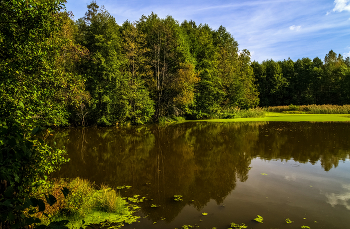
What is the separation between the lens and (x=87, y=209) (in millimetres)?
6457

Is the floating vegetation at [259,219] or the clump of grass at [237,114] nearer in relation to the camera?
the floating vegetation at [259,219]

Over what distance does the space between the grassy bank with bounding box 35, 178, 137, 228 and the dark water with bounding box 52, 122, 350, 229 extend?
1.93 feet

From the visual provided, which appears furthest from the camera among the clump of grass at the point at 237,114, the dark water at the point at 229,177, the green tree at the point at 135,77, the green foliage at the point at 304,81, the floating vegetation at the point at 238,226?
the green foliage at the point at 304,81

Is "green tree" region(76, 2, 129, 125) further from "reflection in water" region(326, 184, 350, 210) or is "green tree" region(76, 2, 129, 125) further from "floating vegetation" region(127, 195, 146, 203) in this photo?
"reflection in water" region(326, 184, 350, 210)

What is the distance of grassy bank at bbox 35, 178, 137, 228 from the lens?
5.98 metres

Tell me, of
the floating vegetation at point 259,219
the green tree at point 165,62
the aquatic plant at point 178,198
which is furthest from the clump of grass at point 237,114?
the floating vegetation at point 259,219

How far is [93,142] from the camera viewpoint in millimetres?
17641

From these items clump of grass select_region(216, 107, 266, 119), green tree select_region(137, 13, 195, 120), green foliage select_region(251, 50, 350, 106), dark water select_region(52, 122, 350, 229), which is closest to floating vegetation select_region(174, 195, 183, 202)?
dark water select_region(52, 122, 350, 229)

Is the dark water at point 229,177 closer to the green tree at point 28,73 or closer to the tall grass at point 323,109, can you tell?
the green tree at point 28,73

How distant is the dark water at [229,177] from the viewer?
640cm

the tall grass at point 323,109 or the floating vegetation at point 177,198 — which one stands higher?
the tall grass at point 323,109

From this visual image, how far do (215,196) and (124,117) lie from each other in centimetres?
2179

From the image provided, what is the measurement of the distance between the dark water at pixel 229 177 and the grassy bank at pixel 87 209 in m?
0.59

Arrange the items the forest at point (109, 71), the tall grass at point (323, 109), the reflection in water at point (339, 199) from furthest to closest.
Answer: the tall grass at point (323, 109) → the reflection in water at point (339, 199) → the forest at point (109, 71)
